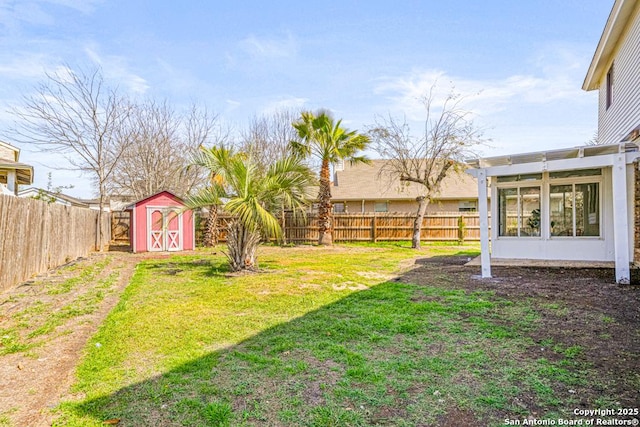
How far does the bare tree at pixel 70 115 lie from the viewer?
561 inches

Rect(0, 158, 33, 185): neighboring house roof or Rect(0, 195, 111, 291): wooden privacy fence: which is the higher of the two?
Rect(0, 158, 33, 185): neighboring house roof

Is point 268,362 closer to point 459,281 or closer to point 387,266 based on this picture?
point 459,281

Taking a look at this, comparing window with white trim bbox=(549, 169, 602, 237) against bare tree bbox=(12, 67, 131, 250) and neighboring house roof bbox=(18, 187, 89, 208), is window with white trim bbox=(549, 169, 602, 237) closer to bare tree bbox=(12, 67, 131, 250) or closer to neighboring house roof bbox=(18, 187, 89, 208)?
bare tree bbox=(12, 67, 131, 250)

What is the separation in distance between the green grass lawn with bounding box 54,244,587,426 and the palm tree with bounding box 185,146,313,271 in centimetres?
258

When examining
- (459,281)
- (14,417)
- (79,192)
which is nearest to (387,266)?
(459,281)

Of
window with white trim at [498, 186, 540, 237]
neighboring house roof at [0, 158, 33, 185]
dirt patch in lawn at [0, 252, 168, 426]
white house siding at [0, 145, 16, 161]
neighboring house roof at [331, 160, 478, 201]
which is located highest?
white house siding at [0, 145, 16, 161]

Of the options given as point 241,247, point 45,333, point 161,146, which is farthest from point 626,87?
point 161,146

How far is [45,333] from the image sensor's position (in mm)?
4480

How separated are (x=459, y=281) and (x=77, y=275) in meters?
8.27

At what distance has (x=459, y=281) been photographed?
24.3 feet

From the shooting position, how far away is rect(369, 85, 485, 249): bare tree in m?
15.4

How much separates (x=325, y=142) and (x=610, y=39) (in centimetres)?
948

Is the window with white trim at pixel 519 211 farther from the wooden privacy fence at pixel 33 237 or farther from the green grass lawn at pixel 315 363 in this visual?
the wooden privacy fence at pixel 33 237

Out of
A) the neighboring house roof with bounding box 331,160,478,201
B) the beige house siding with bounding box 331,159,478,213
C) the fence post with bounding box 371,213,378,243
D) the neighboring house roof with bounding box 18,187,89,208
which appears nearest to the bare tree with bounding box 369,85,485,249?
the fence post with bounding box 371,213,378,243
